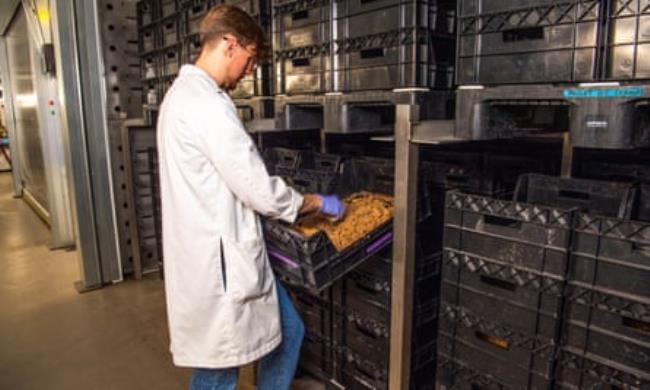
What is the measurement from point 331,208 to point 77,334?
6.56ft

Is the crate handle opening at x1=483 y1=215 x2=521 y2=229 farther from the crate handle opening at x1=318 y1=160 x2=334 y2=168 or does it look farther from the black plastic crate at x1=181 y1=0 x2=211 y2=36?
the black plastic crate at x1=181 y1=0 x2=211 y2=36

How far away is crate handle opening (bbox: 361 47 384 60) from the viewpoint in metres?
1.51

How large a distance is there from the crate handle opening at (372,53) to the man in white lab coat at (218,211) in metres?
0.34

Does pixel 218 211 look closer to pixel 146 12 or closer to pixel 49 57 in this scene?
pixel 146 12

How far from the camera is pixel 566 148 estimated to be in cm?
171

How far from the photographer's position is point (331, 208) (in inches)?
61.3

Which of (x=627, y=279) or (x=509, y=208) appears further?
(x=509, y=208)

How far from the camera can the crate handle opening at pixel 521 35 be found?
119 cm

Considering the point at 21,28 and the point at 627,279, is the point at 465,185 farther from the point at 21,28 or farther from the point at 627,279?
the point at 21,28

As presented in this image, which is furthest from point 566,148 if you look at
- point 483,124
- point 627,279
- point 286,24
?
point 286,24

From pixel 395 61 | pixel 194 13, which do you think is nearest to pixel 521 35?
pixel 395 61

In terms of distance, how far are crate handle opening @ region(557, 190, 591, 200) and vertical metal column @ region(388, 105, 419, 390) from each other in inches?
19.5

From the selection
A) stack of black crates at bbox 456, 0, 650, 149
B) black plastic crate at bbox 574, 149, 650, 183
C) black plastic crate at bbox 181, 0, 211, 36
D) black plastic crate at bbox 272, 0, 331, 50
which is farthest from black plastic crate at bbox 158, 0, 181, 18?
black plastic crate at bbox 574, 149, 650, 183

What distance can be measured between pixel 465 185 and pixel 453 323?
1.79 feet
